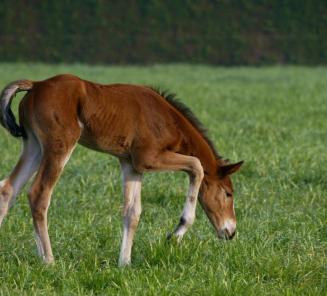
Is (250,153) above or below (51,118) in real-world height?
below

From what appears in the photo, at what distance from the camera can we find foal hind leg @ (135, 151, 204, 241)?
739cm

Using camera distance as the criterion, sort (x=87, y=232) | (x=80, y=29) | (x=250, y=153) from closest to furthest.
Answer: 1. (x=87, y=232)
2. (x=250, y=153)
3. (x=80, y=29)

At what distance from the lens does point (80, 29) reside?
1639 inches

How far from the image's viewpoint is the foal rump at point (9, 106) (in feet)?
23.5

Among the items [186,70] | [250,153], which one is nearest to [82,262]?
[250,153]

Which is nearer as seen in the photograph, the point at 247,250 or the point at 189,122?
the point at 247,250

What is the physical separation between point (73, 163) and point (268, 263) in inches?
206

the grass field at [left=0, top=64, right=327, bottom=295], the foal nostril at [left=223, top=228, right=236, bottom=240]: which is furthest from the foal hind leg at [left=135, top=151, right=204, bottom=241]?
the foal nostril at [left=223, top=228, right=236, bottom=240]

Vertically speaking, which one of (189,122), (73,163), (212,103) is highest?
(189,122)

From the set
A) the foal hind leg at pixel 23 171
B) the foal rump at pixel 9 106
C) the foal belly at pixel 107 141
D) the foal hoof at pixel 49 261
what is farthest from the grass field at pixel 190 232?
the foal rump at pixel 9 106

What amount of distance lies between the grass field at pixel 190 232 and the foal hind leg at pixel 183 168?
5.1 inches

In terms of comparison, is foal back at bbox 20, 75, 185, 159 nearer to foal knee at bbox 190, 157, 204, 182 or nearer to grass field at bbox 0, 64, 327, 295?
foal knee at bbox 190, 157, 204, 182

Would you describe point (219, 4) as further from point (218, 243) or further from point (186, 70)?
point (218, 243)

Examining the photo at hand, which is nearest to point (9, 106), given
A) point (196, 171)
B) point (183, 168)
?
point (183, 168)
